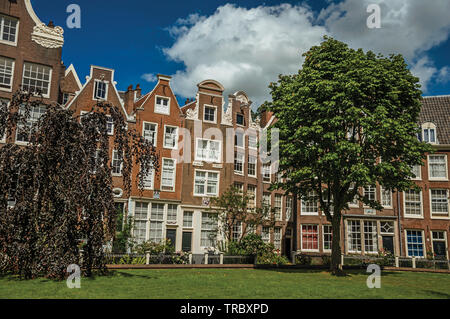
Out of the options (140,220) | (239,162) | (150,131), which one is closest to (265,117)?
(239,162)

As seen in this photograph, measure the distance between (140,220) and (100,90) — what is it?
1145cm

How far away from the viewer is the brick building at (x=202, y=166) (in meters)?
29.9

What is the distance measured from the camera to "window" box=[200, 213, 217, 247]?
34875 millimetres

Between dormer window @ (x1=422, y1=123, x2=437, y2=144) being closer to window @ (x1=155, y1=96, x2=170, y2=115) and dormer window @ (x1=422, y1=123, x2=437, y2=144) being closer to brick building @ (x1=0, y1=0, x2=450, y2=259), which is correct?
brick building @ (x1=0, y1=0, x2=450, y2=259)

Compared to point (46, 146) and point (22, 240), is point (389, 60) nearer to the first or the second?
point (46, 146)

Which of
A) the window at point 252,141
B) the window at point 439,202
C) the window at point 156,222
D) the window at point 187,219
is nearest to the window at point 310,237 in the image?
the window at point 252,141

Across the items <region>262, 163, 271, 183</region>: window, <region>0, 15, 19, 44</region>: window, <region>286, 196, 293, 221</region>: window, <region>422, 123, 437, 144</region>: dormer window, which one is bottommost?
<region>286, 196, 293, 221</region>: window

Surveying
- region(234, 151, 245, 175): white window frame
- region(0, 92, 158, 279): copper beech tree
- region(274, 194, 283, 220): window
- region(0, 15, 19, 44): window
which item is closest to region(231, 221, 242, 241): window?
region(234, 151, 245, 175): white window frame

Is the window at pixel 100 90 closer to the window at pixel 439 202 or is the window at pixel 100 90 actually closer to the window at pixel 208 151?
the window at pixel 208 151

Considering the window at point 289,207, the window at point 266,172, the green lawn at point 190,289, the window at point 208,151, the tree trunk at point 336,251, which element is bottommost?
the green lawn at point 190,289

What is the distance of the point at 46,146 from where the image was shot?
15.4 m

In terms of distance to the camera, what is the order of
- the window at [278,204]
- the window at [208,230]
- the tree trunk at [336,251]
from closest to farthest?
the tree trunk at [336,251] < the window at [208,230] < the window at [278,204]

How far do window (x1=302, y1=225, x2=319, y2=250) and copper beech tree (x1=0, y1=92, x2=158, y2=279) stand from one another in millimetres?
27792

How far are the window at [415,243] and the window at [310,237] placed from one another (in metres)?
8.86
